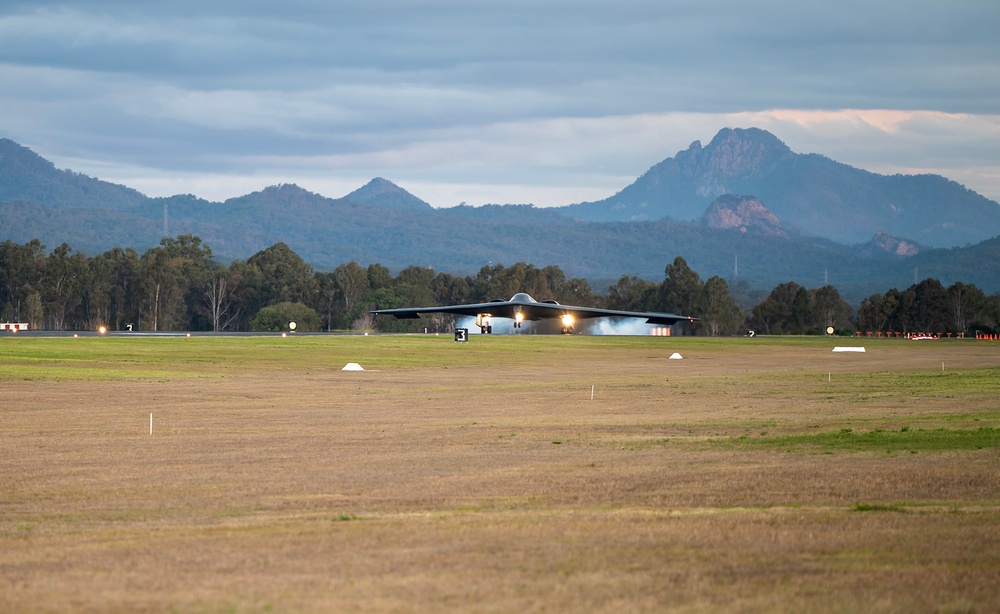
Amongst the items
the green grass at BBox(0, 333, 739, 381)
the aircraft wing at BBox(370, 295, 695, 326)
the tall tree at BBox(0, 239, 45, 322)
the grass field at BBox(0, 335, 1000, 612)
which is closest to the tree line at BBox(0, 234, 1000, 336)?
the tall tree at BBox(0, 239, 45, 322)

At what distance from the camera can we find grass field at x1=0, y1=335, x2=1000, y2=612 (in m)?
11.3

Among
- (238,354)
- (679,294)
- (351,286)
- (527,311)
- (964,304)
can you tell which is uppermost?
(351,286)

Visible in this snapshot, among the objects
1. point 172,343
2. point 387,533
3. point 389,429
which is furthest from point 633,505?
point 172,343

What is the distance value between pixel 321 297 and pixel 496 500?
15556 cm

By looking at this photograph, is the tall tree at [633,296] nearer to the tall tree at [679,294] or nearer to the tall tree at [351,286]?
the tall tree at [679,294]

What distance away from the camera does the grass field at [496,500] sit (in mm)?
11297

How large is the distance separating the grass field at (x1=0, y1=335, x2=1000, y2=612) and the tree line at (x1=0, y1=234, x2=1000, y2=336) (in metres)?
116

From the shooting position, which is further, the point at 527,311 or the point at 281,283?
the point at 281,283

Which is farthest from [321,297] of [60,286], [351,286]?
[60,286]

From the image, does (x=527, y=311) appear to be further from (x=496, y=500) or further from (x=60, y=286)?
(x=496, y=500)

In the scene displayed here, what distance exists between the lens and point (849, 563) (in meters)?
12.4

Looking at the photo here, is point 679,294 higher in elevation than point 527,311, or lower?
higher

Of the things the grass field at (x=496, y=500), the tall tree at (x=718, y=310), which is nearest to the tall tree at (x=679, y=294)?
the tall tree at (x=718, y=310)

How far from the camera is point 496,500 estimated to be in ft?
56.9
